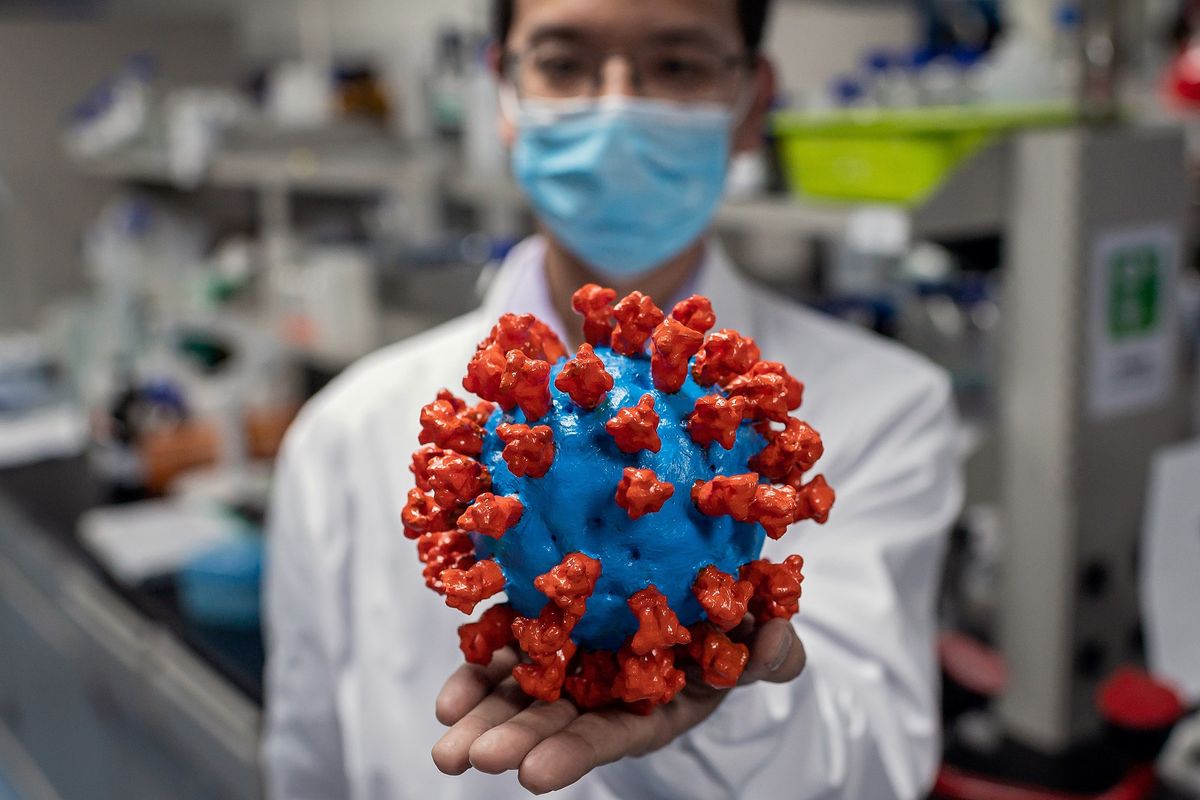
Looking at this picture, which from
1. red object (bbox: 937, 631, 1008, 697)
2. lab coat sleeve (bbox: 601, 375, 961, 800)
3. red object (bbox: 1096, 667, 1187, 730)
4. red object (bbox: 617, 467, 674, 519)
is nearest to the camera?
red object (bbox: 617, 467, 674, 519)

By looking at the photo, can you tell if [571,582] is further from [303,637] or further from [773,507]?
[303,637]

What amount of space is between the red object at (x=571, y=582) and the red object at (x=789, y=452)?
9cm

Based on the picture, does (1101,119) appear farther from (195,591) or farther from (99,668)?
(99,668)

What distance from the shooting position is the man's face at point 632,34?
33.2 inches

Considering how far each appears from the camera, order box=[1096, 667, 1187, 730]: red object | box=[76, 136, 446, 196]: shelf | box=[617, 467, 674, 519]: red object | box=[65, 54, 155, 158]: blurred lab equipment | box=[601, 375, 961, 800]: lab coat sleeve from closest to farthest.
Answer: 1. box=[617, 467, 674, 519]: red object
2. box=[601, 375, 961, 800]: lab coat sleeve
3. box=[1096, 667, 1187, 730]: red object
4. box=[76, 136, 446, 196]: shelf
5. box=[65, 54, 155, 158]: blurred lab equipment

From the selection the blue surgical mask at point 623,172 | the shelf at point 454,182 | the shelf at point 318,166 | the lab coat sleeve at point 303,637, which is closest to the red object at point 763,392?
the blue surgical mask at point 623,172

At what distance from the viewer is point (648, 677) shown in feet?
1.55

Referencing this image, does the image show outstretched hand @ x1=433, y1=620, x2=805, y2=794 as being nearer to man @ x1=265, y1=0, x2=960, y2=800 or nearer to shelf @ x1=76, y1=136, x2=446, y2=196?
man @ x1=265, y1=0, x2=960, y2=800

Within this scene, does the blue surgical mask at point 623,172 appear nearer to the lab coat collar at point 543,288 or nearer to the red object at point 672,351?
the lab coat collar at point 543,288

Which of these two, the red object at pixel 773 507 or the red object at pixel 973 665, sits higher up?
the red object at pixel 773 507

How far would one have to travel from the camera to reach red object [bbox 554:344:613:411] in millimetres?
463

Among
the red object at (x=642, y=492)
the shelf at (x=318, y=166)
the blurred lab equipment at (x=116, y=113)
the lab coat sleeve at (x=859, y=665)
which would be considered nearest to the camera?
the red object at (x=642, y=492)

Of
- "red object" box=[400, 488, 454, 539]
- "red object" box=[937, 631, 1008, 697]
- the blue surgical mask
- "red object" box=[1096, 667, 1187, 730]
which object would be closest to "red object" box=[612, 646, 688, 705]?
"red object" box=[400, 488, 454, 539]

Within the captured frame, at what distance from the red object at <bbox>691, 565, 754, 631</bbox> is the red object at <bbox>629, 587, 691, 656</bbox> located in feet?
0.05
